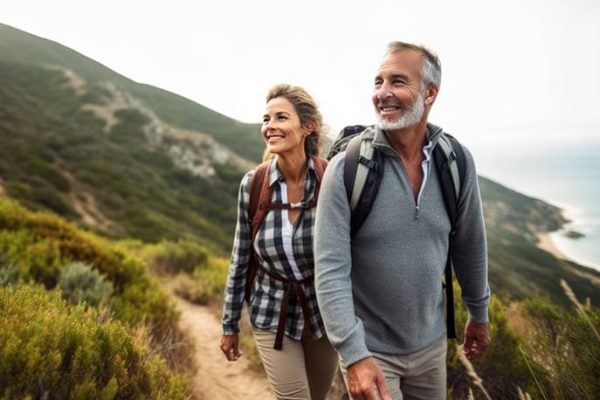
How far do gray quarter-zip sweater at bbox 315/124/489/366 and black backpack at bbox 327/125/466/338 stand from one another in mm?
30

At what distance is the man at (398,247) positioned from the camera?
1.79 metres

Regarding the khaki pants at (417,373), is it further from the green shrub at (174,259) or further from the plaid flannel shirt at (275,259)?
the green shrub at (174,259)

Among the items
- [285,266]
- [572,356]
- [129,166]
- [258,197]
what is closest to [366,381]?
[285,266]

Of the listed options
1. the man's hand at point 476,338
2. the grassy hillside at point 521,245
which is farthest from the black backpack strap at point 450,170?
the grassy hillside at point 521,245

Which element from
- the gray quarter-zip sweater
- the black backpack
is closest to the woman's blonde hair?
the black backpack

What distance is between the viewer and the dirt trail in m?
4.71

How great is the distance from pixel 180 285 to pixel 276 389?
243 inches

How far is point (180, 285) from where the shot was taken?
26.8ft

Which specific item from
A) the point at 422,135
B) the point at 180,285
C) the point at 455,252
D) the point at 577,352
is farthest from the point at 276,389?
the point at 180,285

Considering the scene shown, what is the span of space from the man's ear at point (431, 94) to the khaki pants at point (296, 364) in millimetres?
1433

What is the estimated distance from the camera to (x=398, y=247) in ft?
6.14

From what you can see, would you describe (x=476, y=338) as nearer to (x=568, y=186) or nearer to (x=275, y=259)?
(x=275, y=259)

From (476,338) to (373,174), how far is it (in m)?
1.16

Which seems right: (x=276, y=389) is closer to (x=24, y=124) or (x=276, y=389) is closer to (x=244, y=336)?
A: (x=244, y=336)
